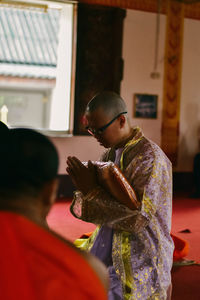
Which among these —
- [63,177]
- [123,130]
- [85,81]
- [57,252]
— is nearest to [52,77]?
[85,81]

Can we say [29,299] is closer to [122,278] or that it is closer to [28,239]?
[28,239]

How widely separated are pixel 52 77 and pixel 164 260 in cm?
596

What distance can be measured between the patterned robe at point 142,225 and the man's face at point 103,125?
0.19 m

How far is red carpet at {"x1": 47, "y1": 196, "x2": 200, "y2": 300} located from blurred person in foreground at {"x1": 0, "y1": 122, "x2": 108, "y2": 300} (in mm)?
2123

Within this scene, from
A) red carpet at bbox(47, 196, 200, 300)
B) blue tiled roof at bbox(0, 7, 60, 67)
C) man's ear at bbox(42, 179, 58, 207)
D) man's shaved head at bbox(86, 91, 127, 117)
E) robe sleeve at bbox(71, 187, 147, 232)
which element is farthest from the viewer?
blue tiled roof at bbox(0, 7, 60, 67)

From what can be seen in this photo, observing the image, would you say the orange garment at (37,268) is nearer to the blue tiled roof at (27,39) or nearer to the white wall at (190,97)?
the white wall at (190,97)

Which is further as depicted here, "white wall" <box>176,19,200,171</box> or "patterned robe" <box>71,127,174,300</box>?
"white wall" <box>176,19,200,171</box>

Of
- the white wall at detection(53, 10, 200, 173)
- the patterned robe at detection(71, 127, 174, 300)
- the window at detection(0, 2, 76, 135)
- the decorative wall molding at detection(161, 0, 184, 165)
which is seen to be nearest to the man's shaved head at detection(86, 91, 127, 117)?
the patterned robe at detection(71, 127, 174, 300)

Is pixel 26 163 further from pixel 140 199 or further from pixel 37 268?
pixel 140 199

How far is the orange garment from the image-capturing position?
2.93 ft

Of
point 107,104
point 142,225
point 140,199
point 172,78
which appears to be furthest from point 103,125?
point 172,78

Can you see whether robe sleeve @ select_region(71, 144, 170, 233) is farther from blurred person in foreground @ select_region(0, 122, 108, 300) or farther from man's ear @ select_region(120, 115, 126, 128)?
blurred person in foreground @ select_region(0, 122, 108, 300)

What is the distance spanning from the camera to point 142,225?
2.08 metres

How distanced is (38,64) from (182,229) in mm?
4370
